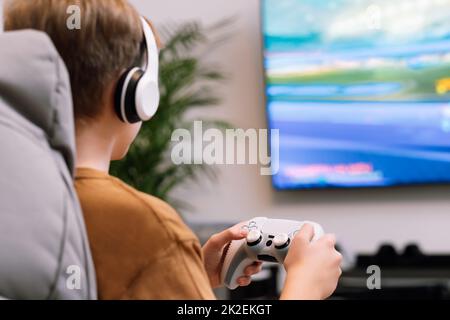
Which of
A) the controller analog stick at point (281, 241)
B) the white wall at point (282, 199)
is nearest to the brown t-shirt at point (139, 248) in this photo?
the controller analog stick at point (281, 241)

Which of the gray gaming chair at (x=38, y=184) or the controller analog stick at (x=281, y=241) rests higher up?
the gray gaming chair at (x=38, y=184)

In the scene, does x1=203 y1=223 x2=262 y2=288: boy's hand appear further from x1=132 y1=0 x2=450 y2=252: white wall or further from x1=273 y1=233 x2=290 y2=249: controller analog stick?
x1=132 y1=0 x2=450 y2=252: white wall

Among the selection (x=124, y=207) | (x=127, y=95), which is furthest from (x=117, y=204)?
(x=127, y=95)

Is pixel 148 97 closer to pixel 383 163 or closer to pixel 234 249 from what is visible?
pixel 234 249

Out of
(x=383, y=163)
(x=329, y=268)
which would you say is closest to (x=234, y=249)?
(x=329, y=268)

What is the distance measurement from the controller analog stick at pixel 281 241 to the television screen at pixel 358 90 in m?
1.63

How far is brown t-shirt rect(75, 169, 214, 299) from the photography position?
1.91 ft

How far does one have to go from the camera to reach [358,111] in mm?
2340

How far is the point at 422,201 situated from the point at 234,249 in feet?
5.86

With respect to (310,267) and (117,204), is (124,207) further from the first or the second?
(310,267)

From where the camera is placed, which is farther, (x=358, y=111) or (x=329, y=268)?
(x=358, y=111)

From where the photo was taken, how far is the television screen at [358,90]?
2367 mm

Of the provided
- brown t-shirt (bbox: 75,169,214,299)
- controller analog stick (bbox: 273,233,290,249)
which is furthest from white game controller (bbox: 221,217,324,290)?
brown t-shirt (bbox: 75,169,214,299)

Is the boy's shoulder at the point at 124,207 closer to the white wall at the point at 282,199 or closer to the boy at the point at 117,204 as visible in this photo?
the boy at the point at 117,204
